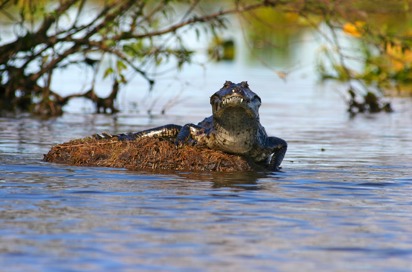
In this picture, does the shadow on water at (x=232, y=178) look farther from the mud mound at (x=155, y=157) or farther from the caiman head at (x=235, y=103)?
the caiman head at (x=235, y=103)

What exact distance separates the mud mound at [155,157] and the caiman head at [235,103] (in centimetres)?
47

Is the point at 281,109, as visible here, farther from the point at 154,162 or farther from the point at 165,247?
Result: the point at 165,247

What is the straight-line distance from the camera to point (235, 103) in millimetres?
10430

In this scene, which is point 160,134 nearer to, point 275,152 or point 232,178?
point 275,152

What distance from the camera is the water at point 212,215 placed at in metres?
6.67

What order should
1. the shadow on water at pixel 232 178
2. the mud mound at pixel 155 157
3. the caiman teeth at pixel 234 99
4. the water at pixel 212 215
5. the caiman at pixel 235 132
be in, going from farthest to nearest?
the mud mound at pixel 155 157, the caiman at pixel 235 132, the caiman teeth at pixel 234 99, the shadow on water at pixel 232 178, the water at pixel 212 215

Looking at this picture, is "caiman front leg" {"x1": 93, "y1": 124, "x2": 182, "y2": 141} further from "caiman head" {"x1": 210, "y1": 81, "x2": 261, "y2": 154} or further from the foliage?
the foliage

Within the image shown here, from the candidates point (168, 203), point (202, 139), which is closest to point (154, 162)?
point (202, 139)

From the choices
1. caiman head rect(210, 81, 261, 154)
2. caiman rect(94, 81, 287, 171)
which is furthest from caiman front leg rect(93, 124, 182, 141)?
caiman head rect(210, 81, 261, 154)

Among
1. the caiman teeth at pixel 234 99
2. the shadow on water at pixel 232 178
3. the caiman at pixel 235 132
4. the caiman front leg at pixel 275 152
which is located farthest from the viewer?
the caiman front leg at pixel 275 152

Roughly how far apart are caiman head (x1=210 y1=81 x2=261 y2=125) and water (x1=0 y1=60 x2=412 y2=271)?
65 centimetres

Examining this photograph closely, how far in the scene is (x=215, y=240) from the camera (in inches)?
285

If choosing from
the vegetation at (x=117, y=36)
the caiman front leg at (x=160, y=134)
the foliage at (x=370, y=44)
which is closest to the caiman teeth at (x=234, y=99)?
the caiman front leg at (x=160, y=134)

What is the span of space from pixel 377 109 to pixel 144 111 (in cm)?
485
